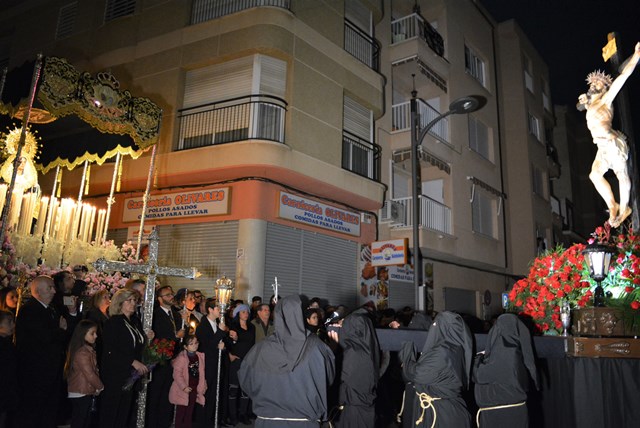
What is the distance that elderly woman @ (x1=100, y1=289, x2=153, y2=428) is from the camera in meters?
5.84

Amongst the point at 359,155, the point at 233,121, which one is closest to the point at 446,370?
the point at 233,121

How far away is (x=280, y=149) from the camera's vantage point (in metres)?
12.6

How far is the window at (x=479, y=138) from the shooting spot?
21812 mm

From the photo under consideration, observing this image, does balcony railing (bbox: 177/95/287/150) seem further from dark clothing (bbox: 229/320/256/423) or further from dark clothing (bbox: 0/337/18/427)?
dark clothing (bbox: 0/337/18/427)

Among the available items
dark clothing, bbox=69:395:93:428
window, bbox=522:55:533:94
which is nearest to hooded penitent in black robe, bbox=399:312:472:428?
dark clothing, bbox=69:395:93:428

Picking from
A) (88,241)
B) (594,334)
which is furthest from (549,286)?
(88,241)

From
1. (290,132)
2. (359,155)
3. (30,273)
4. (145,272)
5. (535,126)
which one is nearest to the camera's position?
(145,272)

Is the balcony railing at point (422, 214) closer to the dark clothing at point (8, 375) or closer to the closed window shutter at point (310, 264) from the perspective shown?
the closed window shutter at point (310, 264)

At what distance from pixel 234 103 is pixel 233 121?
53 cm

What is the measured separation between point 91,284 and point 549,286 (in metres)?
7.44

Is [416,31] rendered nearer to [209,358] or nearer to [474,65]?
[474,65]

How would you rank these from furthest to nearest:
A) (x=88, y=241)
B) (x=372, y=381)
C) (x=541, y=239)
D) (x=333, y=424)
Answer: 1. (x=541, y=239)
2. (x=88, y=241)
3. (x=333, y=424)
4. (x=372, y=381)

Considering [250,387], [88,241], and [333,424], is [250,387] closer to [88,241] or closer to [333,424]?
[333,424]

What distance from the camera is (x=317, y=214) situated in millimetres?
14258
